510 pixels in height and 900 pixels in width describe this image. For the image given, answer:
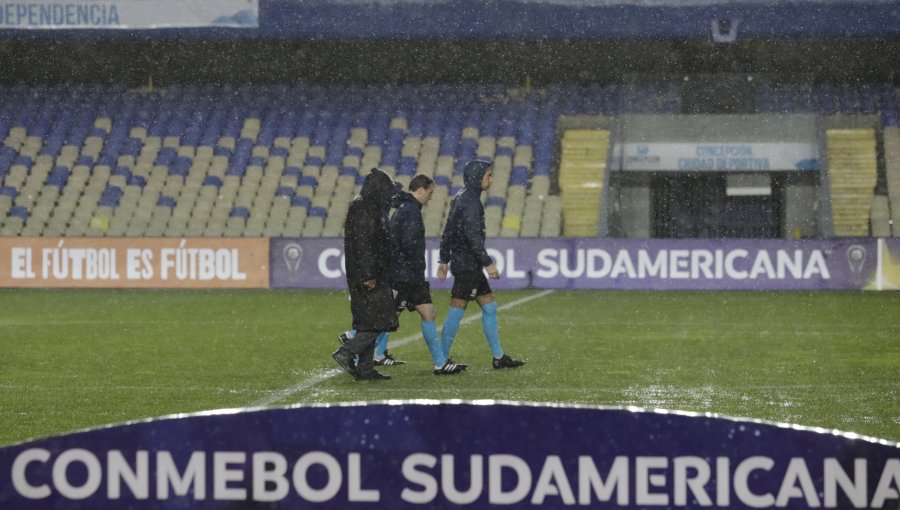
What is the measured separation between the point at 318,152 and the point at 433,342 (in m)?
23.3

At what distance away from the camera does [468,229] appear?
1107 centimetres

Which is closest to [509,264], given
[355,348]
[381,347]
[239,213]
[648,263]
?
[648,263]

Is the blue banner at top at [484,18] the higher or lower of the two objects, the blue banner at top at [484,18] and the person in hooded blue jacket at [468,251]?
the higher

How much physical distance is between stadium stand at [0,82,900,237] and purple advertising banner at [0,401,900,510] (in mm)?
28052

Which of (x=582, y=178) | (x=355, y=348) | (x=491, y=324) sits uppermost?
(x=582, y=178)

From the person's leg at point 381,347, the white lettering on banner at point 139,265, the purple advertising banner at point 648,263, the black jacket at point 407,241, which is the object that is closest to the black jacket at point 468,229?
the black jacket at point 407,241

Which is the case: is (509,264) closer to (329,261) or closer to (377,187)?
(329,261)

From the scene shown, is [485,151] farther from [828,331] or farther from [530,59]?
[828,331]

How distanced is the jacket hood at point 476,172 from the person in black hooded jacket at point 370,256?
73 centimetres

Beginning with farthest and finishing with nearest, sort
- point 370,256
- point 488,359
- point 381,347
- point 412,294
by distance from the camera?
point 488,359
point 381,347
point 412,294
point 370,256

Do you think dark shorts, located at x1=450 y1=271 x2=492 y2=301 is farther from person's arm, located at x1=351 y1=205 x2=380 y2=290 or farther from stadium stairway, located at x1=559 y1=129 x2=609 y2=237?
stadium stairway, located at x1=559 y1=129 x2=609 y2=237

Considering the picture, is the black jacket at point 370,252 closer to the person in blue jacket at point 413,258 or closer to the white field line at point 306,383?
the person in blue jacket at point 413,258

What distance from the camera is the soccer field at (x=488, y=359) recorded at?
9.59 meters

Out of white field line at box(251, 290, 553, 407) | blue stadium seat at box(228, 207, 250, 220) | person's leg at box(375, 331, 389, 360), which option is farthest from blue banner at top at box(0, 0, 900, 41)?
person's leg at box(375, 331, 389, 360)
